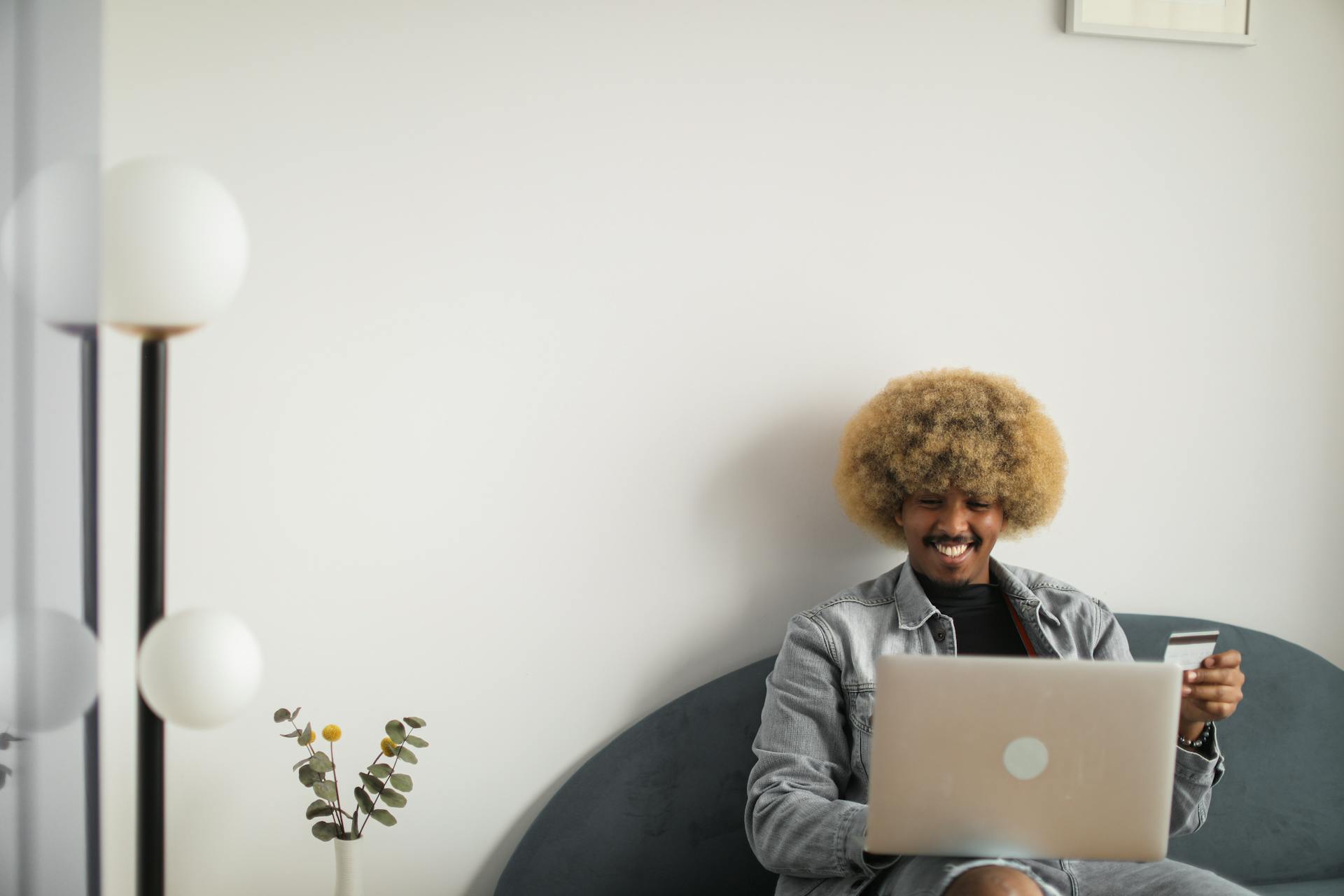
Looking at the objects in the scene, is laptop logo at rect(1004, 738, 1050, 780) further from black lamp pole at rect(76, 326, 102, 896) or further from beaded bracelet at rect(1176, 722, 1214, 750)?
black lamp pole at rect(76, 326, 102, 896)

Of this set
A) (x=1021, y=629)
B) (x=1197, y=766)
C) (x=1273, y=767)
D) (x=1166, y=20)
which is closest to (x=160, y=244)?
(x=1021, y=629)

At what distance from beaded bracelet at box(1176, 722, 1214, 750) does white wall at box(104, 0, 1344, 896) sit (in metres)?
0.44

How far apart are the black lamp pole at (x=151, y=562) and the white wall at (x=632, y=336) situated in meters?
0.61

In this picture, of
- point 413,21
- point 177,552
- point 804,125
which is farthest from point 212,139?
point 804,125

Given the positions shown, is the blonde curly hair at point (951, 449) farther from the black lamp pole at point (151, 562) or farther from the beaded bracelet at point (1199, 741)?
the black lamp pole at point (151, 562)

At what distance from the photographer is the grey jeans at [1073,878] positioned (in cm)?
135

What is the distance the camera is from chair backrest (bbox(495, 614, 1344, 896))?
5.86 ft

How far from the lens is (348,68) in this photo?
173cm

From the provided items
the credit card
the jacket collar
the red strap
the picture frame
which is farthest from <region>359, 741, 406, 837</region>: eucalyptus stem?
the picture frame

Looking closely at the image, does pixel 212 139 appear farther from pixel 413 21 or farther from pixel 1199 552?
pixel 1199 552

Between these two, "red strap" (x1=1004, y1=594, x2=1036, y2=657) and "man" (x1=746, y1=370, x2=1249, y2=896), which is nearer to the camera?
"man" (x1=746, y1=370, x2=1249, y2=896)

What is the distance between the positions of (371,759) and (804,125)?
132cm

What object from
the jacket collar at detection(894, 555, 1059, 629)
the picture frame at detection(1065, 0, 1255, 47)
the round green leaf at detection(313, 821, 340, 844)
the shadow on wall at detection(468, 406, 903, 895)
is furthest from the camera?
the picture frame at detection(1065, 0, 1255, 47)

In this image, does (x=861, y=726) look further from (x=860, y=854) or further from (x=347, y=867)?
(x=347, y=867)
